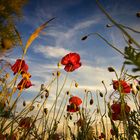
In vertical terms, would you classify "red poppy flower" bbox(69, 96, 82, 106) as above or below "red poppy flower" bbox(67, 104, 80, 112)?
above

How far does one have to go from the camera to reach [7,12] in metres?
13.5

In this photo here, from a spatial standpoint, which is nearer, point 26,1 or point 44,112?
point 44,112

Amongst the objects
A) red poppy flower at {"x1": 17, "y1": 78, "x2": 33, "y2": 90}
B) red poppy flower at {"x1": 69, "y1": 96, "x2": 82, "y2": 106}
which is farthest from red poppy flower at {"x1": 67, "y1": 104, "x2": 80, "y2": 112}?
red poppy flower at {"x1": 17, "y1": 78, "x2": 33, "y2": 90}

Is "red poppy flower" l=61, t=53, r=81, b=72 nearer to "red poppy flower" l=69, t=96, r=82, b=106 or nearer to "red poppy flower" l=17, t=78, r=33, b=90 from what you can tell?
"red poppy flower" l=69, t=96, r=82, b=106

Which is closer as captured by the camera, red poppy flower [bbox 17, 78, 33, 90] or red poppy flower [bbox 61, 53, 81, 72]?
red poppy flower [bbox 17, 78, 33, 90]

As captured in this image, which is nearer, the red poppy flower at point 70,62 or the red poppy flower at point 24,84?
the red poppy flower at point 24,84

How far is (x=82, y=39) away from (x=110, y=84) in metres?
1.14

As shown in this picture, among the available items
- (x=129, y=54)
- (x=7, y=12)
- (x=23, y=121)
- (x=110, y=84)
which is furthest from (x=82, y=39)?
(x=7, y=12)

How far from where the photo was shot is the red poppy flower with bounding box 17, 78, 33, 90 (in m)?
2.54

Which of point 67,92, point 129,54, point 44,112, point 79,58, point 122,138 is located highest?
point 79,58

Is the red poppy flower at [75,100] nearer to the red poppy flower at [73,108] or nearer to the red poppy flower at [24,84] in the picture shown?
the red poppy flower at [73,108]

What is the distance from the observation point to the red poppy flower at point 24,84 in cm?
254

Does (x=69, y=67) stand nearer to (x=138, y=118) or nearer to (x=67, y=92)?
(x=67, y=92)

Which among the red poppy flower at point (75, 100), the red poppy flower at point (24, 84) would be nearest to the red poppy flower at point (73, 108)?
the red poppy flower at point (75, 100)
